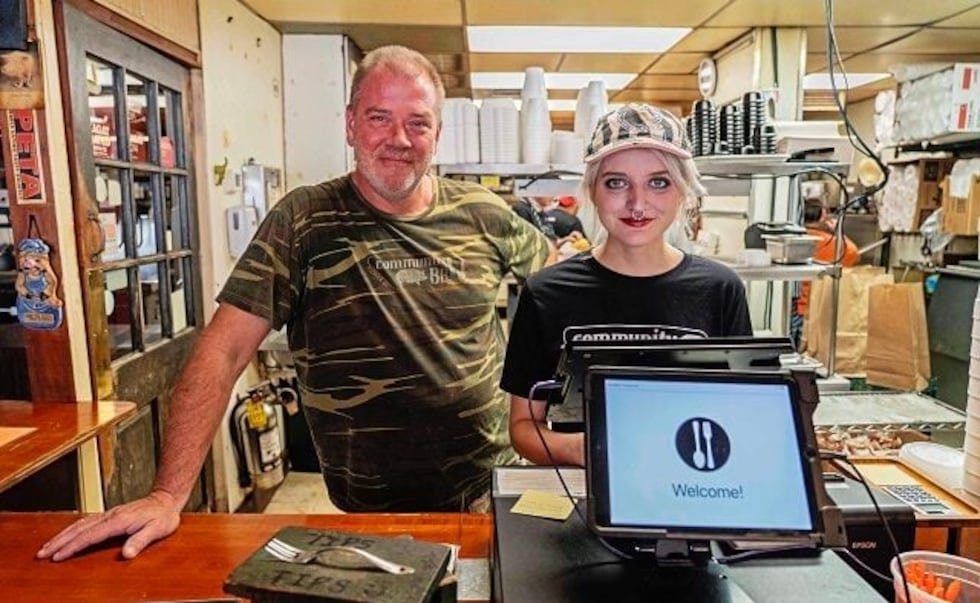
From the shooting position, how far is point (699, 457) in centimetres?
79

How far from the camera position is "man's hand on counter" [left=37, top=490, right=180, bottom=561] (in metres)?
1.08

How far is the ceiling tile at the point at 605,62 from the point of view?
4668mm

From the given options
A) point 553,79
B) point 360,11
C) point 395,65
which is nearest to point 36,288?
point 395,65

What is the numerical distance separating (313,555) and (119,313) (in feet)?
6.84

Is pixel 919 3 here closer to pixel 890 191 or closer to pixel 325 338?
pixel 890 191

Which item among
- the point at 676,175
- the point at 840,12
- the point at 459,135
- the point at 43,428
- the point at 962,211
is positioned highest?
the point at 840,12

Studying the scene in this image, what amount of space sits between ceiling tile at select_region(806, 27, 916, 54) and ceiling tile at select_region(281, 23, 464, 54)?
82.3 inches

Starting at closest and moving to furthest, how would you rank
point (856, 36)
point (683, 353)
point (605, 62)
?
point (683, 353)
point (856, 36)
point (605, 62)

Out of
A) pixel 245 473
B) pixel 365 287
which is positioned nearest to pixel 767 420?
pixel 365 287

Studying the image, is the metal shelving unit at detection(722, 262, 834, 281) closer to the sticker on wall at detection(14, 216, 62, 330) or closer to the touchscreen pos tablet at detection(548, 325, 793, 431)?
the touchscreen pos tablet at detection(548, 325, 793, 431)

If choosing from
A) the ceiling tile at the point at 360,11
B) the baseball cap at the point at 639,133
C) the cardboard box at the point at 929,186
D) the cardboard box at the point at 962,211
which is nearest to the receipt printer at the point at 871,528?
the baseball cap at the point at 639,133

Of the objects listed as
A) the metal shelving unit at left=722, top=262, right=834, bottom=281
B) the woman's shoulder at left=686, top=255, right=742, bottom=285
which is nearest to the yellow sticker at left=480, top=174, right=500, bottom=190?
the metal shelving unit at left=722, top=262, right=834, bottom=281

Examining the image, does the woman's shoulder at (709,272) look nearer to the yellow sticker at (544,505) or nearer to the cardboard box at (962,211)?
the yellow sticker at (544,505)

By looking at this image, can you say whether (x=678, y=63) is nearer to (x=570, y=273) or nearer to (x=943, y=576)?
(x=570, y=273)
